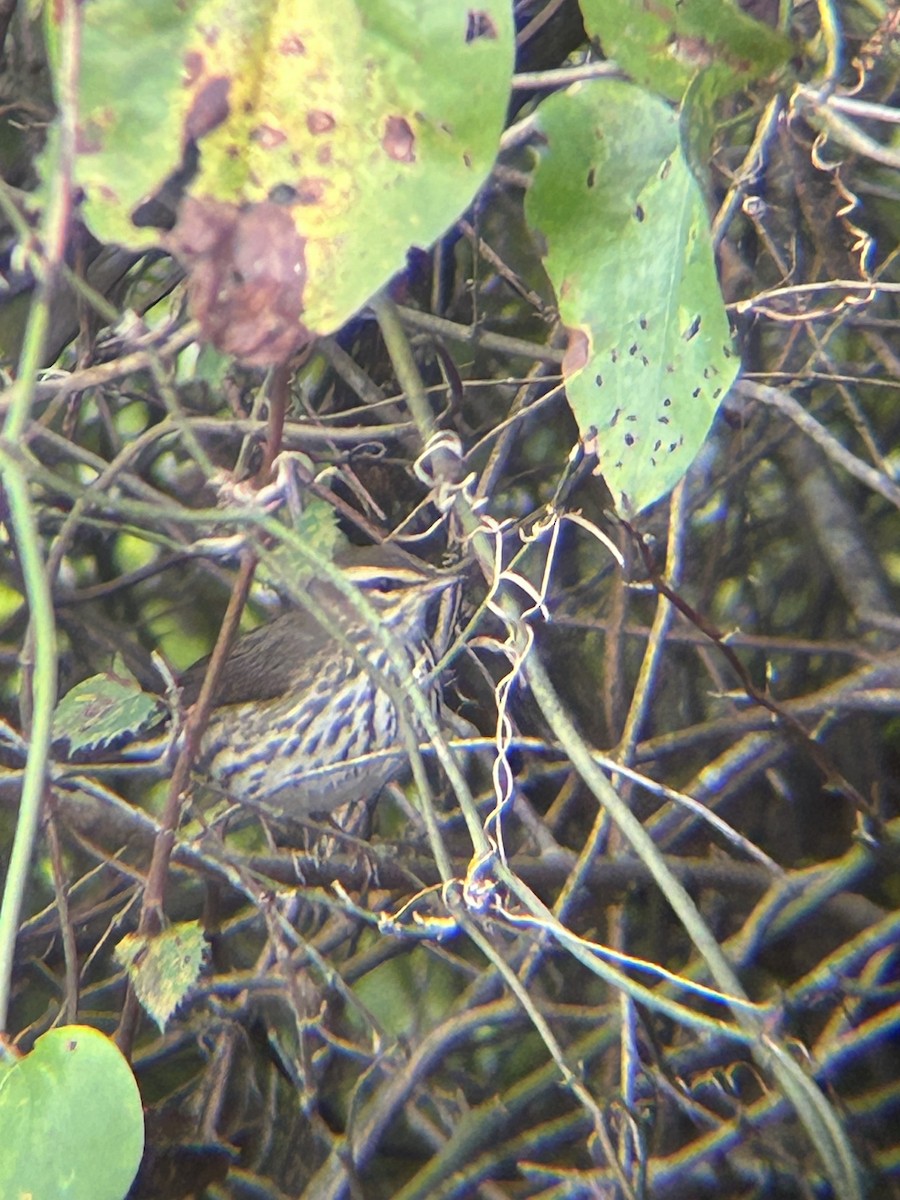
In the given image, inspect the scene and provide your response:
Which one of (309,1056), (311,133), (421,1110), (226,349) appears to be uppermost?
(311,133)

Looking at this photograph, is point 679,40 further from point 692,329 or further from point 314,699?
point 314,699

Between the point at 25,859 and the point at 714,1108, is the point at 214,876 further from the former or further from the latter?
the point at 25,859

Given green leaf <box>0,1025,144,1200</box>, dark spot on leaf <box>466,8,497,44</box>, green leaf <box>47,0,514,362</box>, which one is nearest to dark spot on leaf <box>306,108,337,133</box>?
green leaf <box>47,0,514,362</box>

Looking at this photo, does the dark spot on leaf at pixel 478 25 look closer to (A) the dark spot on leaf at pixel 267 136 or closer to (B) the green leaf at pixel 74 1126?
(A) the dark spot on leaf at pixel 267 136

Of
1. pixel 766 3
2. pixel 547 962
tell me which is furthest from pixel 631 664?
pixel 766 3

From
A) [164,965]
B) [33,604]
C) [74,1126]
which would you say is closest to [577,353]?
[33,604]

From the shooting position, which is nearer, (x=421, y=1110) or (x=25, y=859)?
(x=25, y=859)
